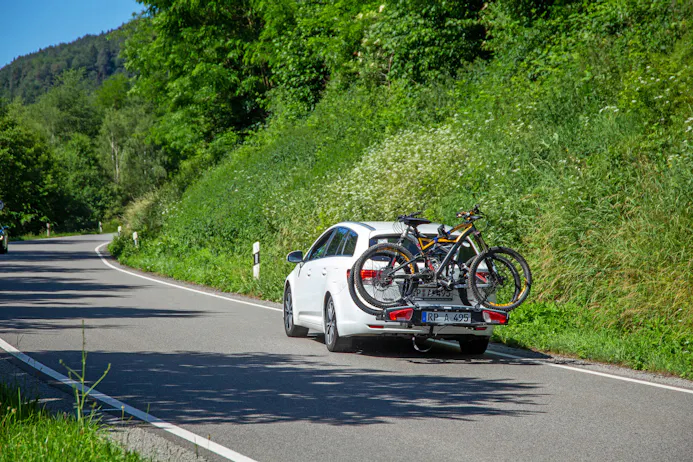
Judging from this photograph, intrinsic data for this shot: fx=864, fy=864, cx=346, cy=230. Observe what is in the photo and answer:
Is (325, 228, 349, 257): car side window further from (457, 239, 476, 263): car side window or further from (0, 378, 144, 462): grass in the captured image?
(0, 378, 144, 462): grass

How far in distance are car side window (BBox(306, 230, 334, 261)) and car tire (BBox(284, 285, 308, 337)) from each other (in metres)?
0.72

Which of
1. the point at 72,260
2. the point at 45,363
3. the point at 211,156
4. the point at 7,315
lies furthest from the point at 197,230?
the point at 45,363

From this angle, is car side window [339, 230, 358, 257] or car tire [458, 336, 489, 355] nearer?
car tire [458, 336, 489, 355]

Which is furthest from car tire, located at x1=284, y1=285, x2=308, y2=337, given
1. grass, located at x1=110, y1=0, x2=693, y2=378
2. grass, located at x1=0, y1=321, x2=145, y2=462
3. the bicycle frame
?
grass, located at x1=0, y1=321, x2=145, y2=462

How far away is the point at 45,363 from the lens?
9.61 m

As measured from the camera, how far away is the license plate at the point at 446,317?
33.0ft

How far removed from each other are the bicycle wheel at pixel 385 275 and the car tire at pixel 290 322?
2.48 m

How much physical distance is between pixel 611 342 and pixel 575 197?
170 inches

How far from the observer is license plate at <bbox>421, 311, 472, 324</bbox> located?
1006 cm

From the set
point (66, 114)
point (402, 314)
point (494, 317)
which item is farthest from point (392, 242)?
point (66, 114)

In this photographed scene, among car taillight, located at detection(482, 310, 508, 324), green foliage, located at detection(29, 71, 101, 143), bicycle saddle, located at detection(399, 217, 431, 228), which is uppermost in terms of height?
green foliage, located at detection(29, 71, 101, 143)

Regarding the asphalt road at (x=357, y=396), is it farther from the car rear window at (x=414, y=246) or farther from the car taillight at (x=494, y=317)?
the car rear window at (x=414, y=246)

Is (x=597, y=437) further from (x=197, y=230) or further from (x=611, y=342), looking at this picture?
(x=197, y=230)

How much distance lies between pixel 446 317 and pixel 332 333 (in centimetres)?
159
